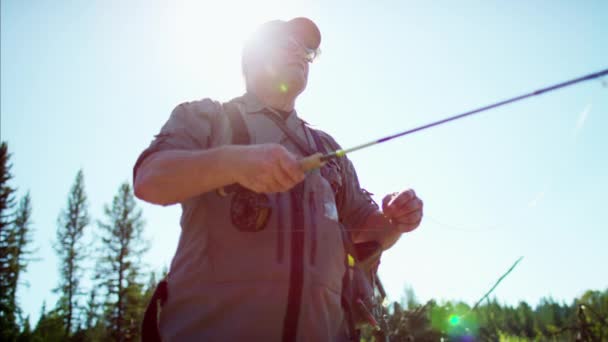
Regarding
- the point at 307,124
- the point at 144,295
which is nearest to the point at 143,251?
the point at 144,295

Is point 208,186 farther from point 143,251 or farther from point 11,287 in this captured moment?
point 143,251

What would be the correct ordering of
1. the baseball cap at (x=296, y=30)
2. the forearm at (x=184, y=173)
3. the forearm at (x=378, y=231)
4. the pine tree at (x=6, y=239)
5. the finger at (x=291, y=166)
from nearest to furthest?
the finger at (x=291, y=166), the forearm at (x=184, y=173), the forearm at (x=378, y=231), the baseball cap at (x=296, y=30), the pine tree at (x=6, y=239)

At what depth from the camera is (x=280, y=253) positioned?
204cm

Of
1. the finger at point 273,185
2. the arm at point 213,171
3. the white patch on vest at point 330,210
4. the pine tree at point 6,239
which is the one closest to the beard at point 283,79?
the white patch on vest at point 330,210

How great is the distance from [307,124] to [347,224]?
0.72 meters

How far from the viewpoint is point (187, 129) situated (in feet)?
7.57

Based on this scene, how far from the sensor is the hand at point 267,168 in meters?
1.77

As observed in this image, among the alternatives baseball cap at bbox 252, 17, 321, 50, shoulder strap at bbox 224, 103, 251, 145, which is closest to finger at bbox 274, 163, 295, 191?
shoulder strap at bbox 224, 103, 251, 145

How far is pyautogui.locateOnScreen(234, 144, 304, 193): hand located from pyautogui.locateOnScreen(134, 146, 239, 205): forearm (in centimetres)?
5

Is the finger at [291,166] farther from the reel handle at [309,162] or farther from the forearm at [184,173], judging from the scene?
the forearm at [184,173]

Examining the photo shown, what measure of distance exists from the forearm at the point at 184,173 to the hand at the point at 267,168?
0.05 meters

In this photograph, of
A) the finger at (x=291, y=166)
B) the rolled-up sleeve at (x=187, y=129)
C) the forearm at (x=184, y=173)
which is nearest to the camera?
the finger at (x=291, y=166)

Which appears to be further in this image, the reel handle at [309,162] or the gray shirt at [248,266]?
the gray shirt at [248,266]

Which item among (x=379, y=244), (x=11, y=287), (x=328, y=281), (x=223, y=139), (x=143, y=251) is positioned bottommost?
(x=328, y=281)
